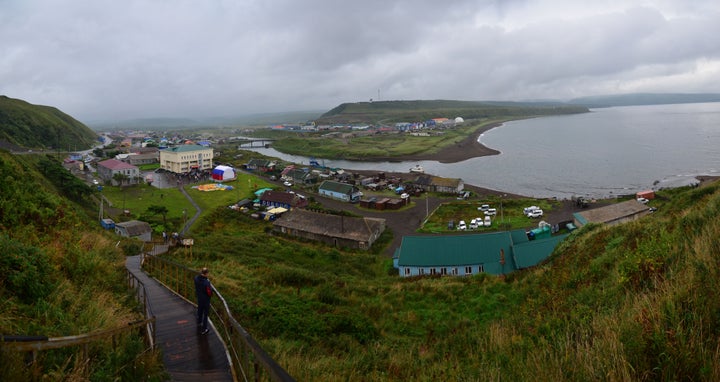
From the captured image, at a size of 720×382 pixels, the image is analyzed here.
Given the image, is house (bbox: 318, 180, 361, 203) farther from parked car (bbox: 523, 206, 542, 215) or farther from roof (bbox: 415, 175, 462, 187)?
parked car (bbox: 523, 206, 542, 215)

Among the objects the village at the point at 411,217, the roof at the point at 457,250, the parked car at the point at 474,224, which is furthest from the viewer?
the parked car at the point at 474,224

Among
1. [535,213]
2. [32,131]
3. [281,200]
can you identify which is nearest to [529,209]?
[535,213]

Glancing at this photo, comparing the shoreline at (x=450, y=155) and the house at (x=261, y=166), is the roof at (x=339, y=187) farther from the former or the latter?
the shoreline at (x=450, y=155)

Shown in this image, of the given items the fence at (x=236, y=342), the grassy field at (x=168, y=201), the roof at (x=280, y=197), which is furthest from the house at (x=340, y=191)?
the fence at (x=236, y=342)

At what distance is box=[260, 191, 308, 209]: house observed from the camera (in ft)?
138

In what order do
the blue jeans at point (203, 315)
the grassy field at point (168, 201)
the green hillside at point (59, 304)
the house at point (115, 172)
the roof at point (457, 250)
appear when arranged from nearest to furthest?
the green hillside at point (59, 304) → the blue jeans at point (203, 315) → the roof at point (457, 250) → the grassy field at point (168, 201) → the house at point (115, 172)

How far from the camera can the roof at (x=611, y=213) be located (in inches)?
1213

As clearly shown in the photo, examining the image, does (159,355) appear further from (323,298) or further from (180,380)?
(323,298)

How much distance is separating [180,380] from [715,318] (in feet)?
18.4

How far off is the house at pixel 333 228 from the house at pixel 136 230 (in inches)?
382

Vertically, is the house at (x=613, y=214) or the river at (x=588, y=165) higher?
the river at (x=588, y=165)

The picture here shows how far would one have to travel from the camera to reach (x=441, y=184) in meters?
48.5

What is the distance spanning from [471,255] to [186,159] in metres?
59.3

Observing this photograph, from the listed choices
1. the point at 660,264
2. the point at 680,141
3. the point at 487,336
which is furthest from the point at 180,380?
the point at 680,141
